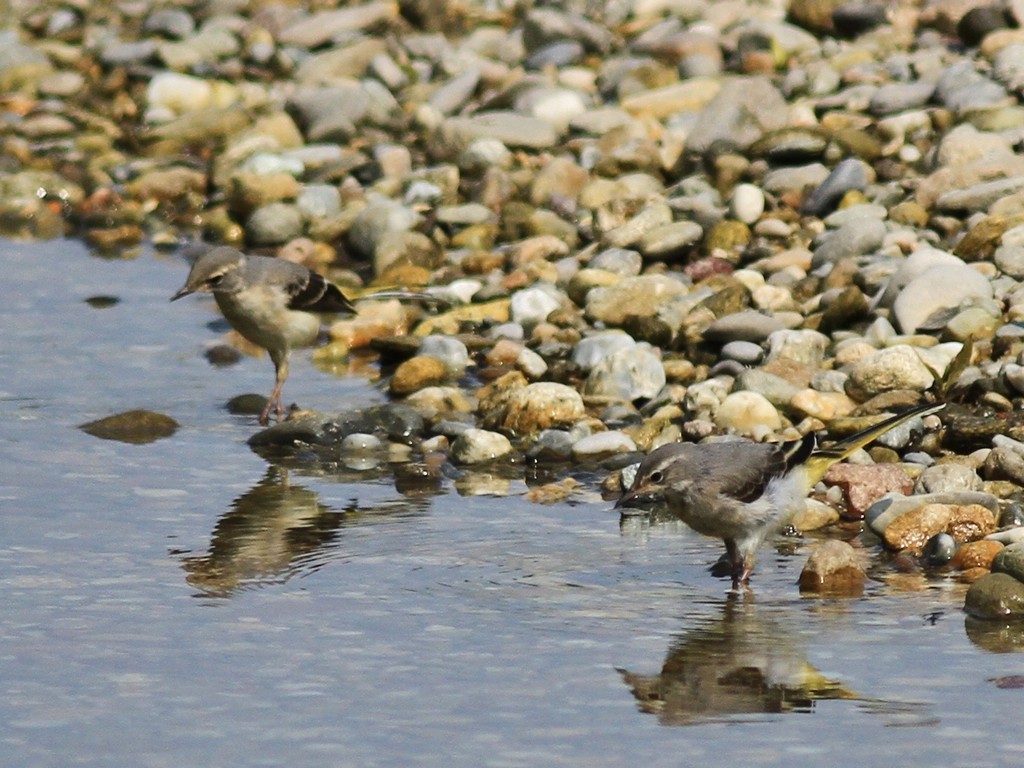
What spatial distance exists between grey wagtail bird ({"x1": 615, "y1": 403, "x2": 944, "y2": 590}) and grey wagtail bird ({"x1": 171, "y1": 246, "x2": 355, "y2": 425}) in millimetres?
4684

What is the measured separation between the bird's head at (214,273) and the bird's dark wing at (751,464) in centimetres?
503

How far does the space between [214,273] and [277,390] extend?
98 centimetres

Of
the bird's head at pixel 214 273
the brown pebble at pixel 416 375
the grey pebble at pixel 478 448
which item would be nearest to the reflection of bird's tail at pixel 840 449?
the grey pebble at pixel 478 448

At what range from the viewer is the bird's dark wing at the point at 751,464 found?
884 cm

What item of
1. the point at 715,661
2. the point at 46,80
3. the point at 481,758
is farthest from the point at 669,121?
the point at 481,758

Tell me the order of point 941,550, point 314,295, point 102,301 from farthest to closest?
point 102,301 < point 314,295 < point 941,550

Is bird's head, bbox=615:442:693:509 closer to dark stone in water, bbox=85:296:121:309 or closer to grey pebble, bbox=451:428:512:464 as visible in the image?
grey pebble, bbox=451:428:512:464

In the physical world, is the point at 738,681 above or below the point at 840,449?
below

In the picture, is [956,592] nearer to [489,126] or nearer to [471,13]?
[489,126]

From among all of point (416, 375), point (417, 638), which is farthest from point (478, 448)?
point (417, 638)

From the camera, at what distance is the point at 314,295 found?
13.5 m

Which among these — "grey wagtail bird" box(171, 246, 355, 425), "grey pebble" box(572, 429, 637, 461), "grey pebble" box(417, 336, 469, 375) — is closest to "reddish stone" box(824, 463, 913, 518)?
"grey pebble" box(572, 429, 637, 461)

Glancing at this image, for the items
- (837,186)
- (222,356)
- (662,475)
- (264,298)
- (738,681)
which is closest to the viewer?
(738,681)

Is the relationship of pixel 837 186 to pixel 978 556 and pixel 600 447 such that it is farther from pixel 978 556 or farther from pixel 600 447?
pixel 978 556
